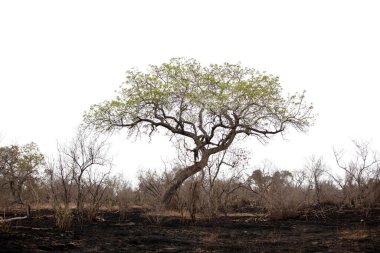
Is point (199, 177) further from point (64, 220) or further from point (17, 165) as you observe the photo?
point (17, 165)

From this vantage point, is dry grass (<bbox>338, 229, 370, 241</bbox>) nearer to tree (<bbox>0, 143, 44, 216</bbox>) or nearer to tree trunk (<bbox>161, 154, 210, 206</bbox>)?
tree trunk (<bbox>161, 154, 210, 206</bbox>)

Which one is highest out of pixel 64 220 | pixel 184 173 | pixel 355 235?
pixel 184 173

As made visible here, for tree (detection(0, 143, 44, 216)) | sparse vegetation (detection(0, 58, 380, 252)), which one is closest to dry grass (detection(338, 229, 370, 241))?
sparse vegetation (detection(0, 58, 380, 252))

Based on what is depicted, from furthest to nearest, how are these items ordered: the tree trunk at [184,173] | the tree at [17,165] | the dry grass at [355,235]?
the tree at [17,165] < the tree trunk at [184,173] < the dry grass at [355,235]

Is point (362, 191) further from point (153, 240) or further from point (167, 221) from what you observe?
point (153, 240)

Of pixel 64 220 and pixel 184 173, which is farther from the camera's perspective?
pixel 184 173

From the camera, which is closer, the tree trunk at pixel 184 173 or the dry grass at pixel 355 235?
the dry grass at pixel 355 235

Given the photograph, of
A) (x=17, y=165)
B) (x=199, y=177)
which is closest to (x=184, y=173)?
(x=199, y=177)

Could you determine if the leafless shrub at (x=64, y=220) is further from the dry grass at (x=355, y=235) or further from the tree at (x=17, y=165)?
the tree at (x=17, y=165)

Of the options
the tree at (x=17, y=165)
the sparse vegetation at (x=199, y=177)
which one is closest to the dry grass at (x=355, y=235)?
the sparse vegetation at (x=199, y=177)

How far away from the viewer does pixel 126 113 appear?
1827cm

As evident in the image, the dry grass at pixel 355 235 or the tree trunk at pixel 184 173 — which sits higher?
the tree trunk at pixel 184 173

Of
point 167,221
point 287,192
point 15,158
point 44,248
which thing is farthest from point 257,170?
point 44,248

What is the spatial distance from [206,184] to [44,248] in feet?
29.7
